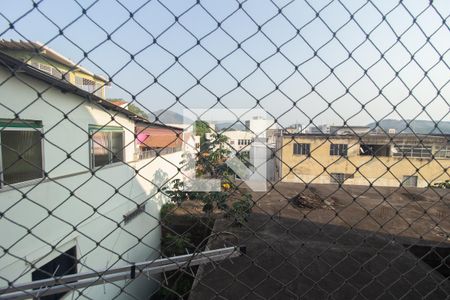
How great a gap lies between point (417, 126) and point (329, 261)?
7.56 ft

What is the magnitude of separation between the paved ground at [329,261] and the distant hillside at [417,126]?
324mm

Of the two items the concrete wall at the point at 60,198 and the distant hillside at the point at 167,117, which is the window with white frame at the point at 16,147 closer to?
the concrete wall at the point at 60,198

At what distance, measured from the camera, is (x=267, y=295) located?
2.36 metres

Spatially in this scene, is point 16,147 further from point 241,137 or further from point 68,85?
point 241,137

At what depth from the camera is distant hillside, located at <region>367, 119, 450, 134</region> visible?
1.07m

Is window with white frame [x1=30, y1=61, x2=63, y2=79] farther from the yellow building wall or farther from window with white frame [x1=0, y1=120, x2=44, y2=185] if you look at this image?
window with white frame [x1=0, y1=120, x2=44, y2=185]

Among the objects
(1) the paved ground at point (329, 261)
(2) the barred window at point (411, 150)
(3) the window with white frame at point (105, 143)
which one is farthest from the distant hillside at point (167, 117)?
(3) the window with white frame at point (105, 143)

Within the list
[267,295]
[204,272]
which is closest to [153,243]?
[204,272]

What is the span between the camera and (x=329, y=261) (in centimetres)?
301

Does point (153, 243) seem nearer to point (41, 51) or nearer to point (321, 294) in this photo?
point (321, 294)

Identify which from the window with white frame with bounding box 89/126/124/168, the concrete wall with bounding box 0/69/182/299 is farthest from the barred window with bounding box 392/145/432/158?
the window with white frame with bounding box 89/126/124/168

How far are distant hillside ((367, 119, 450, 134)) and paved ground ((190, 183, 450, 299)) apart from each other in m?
0.32

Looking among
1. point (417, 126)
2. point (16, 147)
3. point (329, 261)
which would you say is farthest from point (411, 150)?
point (16, 147)

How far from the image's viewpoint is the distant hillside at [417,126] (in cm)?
107
